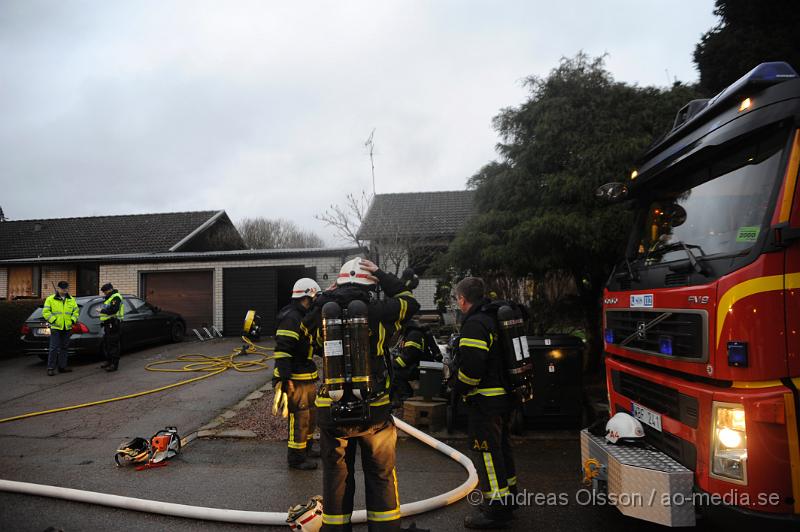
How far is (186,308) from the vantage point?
1529 cm

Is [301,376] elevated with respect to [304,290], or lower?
lower

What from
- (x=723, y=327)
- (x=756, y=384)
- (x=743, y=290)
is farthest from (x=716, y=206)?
(x=756, y=384)

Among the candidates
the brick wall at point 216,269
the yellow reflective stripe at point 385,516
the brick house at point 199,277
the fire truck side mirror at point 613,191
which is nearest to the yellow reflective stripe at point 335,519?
the yellow reflective stripe at point 385,516

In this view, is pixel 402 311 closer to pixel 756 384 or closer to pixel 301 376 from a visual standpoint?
pixel 756 384

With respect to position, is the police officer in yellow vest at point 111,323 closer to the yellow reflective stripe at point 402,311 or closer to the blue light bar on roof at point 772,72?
the yellow reflective stripe at point 402,311

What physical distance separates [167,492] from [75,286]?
1795cm

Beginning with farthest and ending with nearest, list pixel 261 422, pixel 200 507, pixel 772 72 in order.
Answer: pixel 261 422, pixel 200 507, pixel 772 72

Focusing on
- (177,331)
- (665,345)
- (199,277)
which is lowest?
(177,331)

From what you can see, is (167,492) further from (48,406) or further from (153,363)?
(153,363)

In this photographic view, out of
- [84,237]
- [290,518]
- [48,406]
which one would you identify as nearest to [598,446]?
[290,518]

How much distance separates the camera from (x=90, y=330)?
1019cm

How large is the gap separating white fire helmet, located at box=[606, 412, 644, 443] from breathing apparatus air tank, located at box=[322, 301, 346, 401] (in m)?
1.89

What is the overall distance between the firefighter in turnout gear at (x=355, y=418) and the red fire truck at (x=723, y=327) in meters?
1.44

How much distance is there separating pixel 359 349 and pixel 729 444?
2.08 meters
